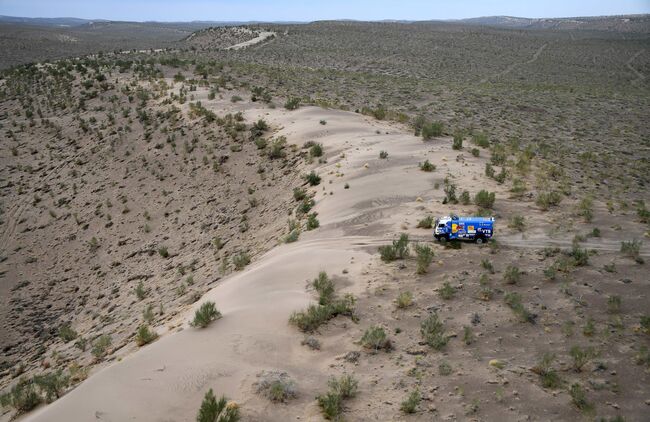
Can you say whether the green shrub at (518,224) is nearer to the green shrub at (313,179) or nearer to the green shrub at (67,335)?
the green shrub at (313,179)

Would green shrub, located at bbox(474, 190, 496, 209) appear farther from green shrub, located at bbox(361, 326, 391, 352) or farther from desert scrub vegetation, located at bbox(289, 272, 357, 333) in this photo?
green shrub, located at bbox(361, 326, 391, 352)

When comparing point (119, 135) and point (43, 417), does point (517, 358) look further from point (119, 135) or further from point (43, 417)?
point (119, 135)

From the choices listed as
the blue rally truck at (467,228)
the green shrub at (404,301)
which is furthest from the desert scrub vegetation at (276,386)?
the blue rally truck at (467,228)

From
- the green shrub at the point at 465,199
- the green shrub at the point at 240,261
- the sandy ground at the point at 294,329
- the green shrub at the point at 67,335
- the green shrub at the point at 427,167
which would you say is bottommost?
the green shrub at the point at 67,335

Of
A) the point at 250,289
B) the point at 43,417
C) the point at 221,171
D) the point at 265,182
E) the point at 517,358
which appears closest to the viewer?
the point at 43,417

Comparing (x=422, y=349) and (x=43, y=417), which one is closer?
(x=43, y=417)

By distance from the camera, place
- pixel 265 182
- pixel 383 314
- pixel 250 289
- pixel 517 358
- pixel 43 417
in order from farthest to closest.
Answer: pixel 265 182
pixel 250 289
pixel 383 314
pixel 517 358
pixel 43 417

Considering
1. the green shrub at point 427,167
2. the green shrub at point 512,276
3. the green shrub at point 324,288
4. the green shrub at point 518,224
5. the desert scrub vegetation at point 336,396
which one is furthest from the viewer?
the green shrub at point 427,167

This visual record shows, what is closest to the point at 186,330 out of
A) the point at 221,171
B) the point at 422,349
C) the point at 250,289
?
the point at 250,289
